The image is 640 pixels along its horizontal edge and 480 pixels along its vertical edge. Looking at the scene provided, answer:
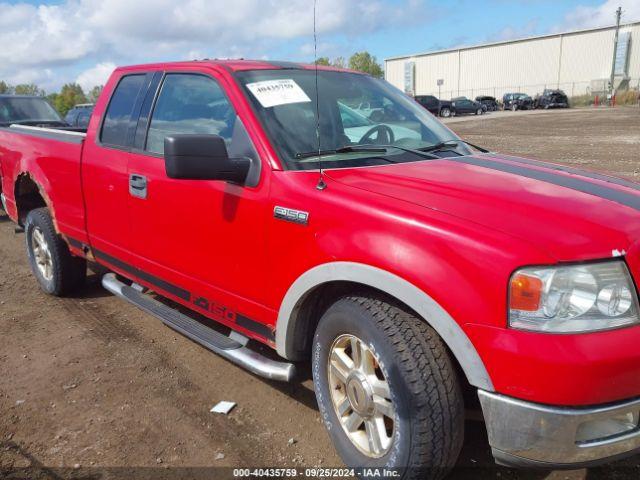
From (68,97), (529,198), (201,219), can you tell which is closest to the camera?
(529,198)

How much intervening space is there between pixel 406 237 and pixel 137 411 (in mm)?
1995

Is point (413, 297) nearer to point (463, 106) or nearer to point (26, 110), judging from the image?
point (26, 110)

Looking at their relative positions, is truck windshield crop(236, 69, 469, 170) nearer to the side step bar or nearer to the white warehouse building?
the side step bar

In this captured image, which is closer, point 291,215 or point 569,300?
point 569,300

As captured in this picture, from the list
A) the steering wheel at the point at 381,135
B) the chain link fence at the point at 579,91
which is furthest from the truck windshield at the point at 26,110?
the chain link fence at the point at 579,91

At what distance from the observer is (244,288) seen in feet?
9.53

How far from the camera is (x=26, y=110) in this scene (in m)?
10.7

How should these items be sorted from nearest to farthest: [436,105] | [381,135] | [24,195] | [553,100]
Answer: [381,135]
[24,195]
[436,105]
[553,100]

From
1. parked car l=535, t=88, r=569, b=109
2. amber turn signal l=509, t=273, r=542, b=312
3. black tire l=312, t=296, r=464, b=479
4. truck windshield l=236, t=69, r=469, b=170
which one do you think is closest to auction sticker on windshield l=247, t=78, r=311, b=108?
truck windshield l=236, t=69, r=469, b=170

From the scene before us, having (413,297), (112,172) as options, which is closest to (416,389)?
(413,297)

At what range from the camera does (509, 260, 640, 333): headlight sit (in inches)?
74.2

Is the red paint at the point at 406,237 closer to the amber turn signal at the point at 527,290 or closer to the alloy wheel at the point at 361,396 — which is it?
the amber turn signal at the point at 527,290

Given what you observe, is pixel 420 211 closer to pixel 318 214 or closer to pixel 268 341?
pixel 318 214

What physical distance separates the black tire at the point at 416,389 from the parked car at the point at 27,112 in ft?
32.5
